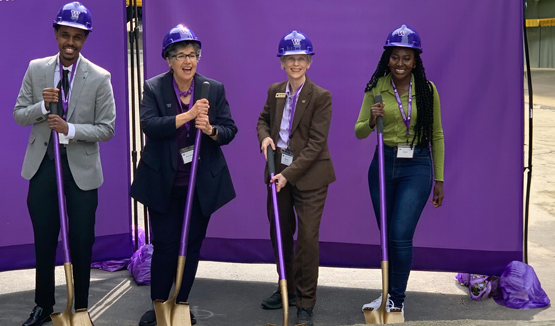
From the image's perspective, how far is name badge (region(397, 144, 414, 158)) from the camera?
14.7 feet

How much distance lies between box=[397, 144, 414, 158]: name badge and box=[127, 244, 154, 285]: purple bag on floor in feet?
6.77

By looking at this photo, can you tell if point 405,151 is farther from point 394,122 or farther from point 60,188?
point 60,188

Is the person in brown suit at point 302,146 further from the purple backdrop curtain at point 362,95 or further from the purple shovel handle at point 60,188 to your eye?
the purple shovel handle at point 60,188

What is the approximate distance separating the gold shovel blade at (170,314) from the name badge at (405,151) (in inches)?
60.4

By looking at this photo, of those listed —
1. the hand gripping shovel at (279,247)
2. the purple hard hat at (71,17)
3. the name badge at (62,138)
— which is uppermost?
the purple hard hat at (71,17)

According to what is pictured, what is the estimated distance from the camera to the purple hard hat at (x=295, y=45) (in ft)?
14.5

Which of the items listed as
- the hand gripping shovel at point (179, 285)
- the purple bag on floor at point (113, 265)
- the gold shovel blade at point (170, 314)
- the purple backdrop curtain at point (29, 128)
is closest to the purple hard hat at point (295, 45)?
the hand gripping shovel at point (179, 285)

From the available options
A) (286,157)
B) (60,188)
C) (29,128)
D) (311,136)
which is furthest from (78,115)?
(311,136)

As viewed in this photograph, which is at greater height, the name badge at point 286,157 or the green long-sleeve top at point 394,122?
the green long-sleeve top at point 394,122

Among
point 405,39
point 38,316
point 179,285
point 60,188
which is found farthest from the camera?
point 38,316

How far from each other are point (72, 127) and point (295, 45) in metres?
1.34

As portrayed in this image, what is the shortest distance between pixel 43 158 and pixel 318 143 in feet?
5.17

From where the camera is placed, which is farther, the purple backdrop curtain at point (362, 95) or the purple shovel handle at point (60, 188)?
the purple backdrop curtain at point (362, 95)

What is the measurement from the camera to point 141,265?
549 cm
